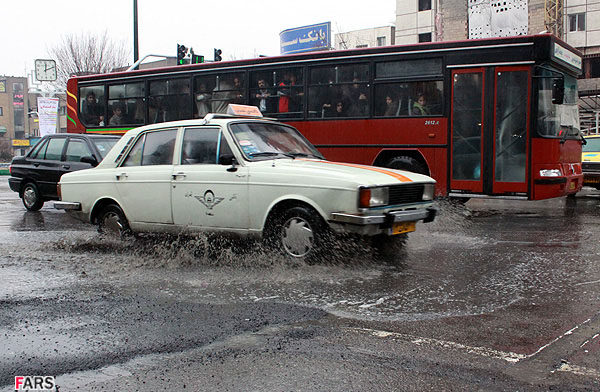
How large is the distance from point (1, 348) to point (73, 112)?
1448 centimetres

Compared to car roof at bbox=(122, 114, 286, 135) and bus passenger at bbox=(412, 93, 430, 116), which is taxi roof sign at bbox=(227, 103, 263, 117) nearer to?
car roof at bbox=(122, 114, 286, 135)

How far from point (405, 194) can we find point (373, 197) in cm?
68

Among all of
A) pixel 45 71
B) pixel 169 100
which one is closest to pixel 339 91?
pixel 169 100

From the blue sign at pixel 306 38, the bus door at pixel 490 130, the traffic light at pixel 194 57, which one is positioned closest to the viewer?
the bus door at pixel 490 130

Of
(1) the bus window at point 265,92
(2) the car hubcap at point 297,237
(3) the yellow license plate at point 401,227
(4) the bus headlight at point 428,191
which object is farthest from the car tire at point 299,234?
(1) the bus window at point 265,92

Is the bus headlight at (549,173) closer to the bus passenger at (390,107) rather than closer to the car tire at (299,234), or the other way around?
the bus passenger at (390,107)

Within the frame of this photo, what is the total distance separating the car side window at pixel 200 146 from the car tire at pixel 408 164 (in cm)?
535

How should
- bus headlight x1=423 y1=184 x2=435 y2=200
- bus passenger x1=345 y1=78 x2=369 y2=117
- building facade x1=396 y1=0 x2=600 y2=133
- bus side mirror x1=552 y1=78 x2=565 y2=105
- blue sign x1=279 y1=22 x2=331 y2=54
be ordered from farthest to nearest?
blue sign x1=279 y1=22 x2=331 y2=54 → building facade x1=396 y1=0 x2=600 y2=133 → bus passenger x1=345 y1=78 x2=369 y2=117 → bus side mirror x1=552 y1=78 x2=565 y2=105 → bus headlight x1=423 y1=184 x2=435 y2=200

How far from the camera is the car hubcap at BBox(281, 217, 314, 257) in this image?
6.28 meters

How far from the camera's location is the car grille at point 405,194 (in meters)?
6.35

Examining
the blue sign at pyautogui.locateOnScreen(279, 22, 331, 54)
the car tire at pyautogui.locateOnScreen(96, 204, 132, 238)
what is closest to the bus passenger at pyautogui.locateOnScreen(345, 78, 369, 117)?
the car tire at pyautogui.locateOnScreen(96, 204, 132, 238)

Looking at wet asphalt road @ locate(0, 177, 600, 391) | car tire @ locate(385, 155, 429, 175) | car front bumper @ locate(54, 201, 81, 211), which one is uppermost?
car tire @ locate(385, 155, 429, 175)

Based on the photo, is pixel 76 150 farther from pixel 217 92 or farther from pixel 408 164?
pixel 408 164

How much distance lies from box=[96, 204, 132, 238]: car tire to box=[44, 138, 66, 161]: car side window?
203 inches
